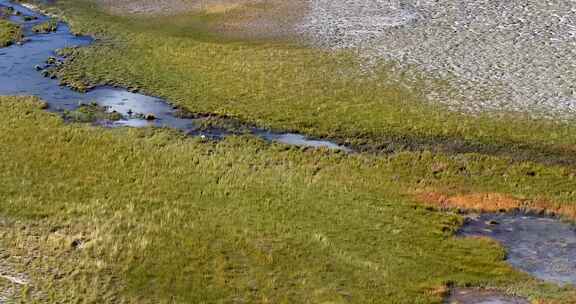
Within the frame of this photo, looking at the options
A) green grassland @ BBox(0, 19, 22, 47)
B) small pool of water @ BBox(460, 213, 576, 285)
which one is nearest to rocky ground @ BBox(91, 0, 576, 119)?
green grassland @ BBox(0, 19, 22, 47)

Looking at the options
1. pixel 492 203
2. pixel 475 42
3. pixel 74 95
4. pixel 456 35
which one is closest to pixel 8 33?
pixel 74 95

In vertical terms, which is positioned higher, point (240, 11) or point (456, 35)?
point (456, 35)

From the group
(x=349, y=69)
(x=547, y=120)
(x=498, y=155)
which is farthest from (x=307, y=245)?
(x=349, y=69)

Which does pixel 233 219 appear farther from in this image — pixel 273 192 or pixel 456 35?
pixel 456 35

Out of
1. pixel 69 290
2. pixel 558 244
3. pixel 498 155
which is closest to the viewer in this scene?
pixel 69 290

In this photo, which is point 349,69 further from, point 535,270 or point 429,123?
point 535,270

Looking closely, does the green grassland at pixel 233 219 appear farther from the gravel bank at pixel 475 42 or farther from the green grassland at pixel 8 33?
the green grassland at pixel 8 33

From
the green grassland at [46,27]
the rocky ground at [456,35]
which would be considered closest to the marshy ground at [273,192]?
the rocky ground at [456,35]
